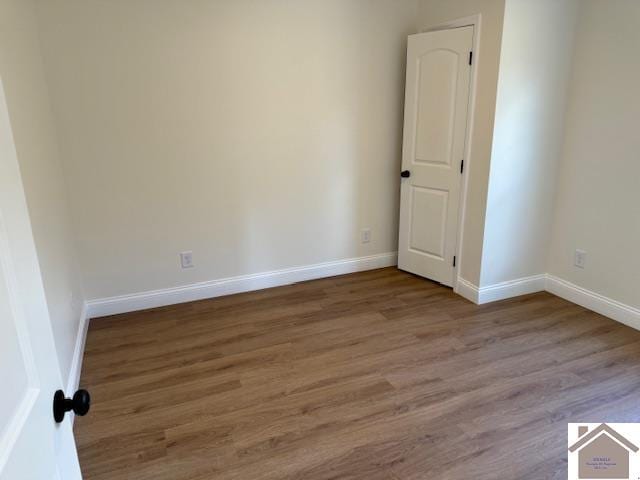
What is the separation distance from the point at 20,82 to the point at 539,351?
328 cm

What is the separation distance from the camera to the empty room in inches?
81.1

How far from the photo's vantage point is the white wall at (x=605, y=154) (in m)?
2.83

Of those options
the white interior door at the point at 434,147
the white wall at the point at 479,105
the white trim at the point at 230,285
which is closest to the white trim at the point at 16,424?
the white trim at the point at 230,285

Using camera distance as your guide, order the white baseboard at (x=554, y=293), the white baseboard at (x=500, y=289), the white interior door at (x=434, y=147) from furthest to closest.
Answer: the white baseboard at (x=500, y=289)
the white interior door at (x=434, y=147)
the white baseboard at (x=554, y=293)

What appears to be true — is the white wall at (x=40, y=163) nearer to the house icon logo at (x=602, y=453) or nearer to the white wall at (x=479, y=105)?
the house icon logo at (x=602, y=453)

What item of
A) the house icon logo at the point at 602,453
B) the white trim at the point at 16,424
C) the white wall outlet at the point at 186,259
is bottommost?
the house icon logo at the point at 602,453

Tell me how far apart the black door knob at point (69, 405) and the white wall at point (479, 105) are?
2.94 m

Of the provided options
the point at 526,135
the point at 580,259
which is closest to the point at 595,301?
the point at 580,259

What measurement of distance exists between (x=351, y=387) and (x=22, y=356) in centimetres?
189

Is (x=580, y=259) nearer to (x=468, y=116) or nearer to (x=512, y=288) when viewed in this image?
(x=512, y=288)

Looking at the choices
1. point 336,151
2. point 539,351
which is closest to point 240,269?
point 336,151

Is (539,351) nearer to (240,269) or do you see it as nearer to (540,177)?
(540,177)

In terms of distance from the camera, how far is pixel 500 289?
11.3 feet

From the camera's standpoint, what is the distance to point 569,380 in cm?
242
